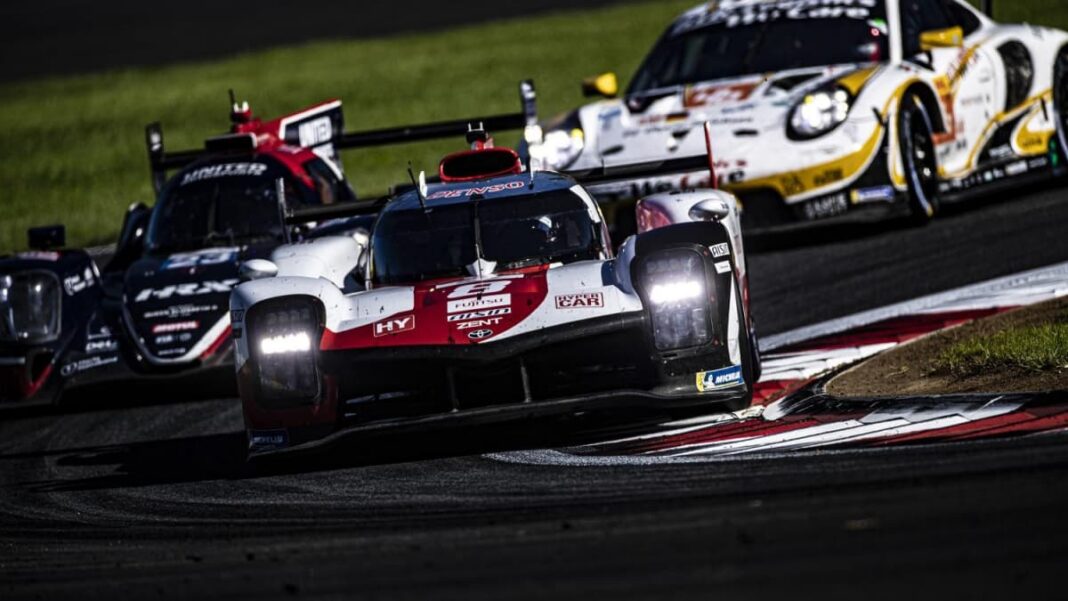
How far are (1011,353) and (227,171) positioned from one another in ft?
20.5

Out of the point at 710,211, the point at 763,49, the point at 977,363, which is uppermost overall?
the point at 763,49

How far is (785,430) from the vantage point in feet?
26.4

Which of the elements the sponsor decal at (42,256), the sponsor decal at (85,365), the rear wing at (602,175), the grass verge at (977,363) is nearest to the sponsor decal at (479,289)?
the grass verge at (977,363)

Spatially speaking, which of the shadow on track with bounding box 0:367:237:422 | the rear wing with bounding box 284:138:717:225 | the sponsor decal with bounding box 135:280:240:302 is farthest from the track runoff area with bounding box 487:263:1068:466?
the sponsor decal with bounding box 135:280:240:302

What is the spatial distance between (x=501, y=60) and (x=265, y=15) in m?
9.45

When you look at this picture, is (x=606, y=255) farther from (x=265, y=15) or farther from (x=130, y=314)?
(x=265, y=15)

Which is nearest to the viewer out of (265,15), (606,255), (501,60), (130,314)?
(606,255)

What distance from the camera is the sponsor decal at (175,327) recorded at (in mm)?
11211

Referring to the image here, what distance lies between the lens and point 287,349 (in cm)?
855

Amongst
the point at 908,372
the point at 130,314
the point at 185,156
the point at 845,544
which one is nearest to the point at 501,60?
the point at 185,156

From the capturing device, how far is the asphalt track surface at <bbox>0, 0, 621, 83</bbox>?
3503 cm

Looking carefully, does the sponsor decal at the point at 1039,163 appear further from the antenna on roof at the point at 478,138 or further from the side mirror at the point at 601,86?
the antenna on roof at the point at 478,138

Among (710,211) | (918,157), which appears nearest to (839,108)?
(918,157)

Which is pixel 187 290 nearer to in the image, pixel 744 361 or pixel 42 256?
pixel 42 256
